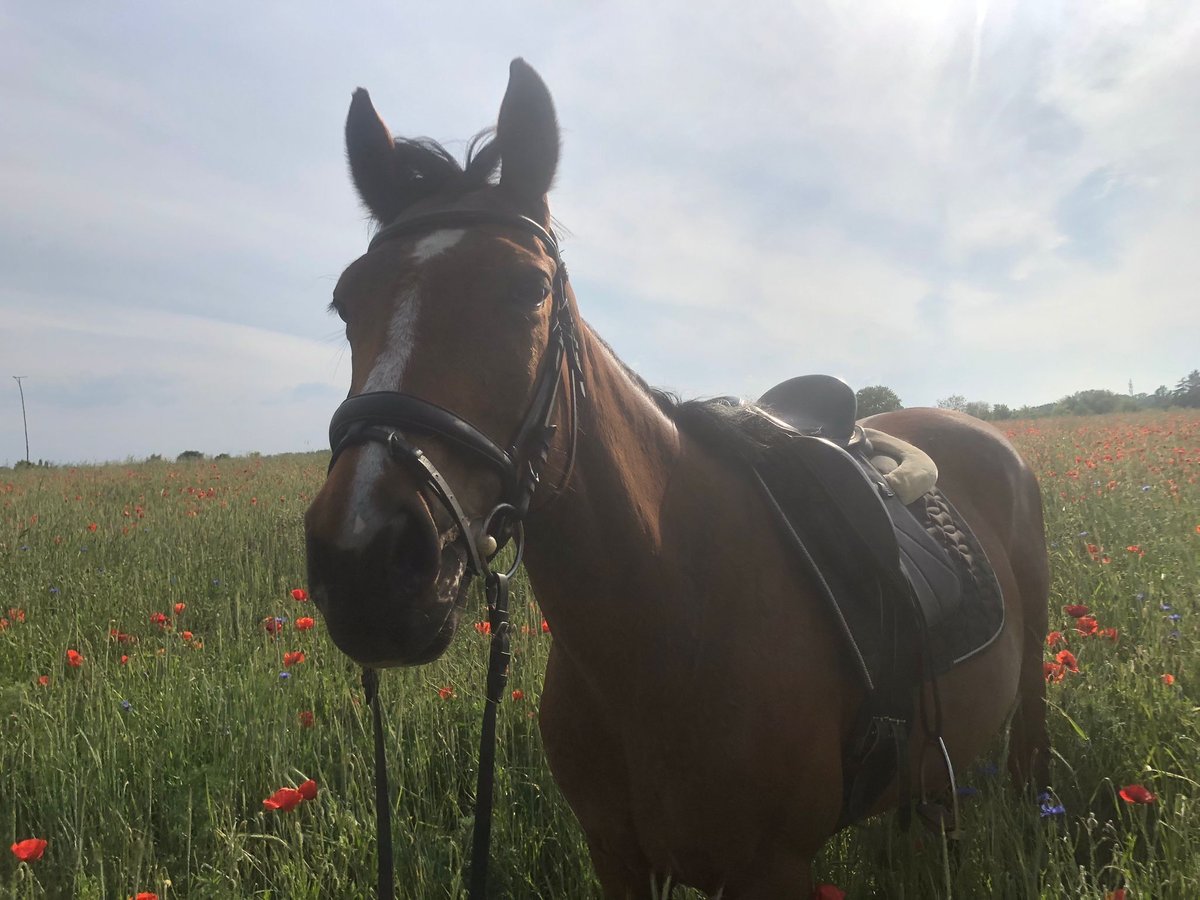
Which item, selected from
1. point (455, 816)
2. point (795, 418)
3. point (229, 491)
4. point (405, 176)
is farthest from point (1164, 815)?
point (229, 491)

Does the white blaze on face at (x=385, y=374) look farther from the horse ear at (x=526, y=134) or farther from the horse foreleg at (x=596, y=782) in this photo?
the horse foreleg at (x=596, y=782)

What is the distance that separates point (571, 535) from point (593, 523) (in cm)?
6

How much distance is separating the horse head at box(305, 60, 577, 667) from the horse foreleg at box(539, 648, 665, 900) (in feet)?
2.24

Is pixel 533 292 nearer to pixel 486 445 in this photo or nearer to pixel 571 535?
pixel 486 445

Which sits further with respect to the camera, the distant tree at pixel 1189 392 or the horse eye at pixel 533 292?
the distant tree at pixel 1189 392

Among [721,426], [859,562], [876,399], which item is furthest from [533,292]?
[876,399]

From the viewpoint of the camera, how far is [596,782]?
5.31ft

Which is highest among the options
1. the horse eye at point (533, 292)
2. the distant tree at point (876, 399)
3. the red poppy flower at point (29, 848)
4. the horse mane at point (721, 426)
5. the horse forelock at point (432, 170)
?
the distant tree at point (876, 399)

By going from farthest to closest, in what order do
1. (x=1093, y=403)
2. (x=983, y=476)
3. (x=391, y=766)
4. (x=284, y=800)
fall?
1. (x=1093, y=403)
2. (x=983, y=476)
3. (x=391, y=766)
4. (x=284, y=800)

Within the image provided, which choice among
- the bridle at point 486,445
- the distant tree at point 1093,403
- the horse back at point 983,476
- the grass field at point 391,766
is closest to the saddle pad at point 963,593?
the horse back at point 983,476

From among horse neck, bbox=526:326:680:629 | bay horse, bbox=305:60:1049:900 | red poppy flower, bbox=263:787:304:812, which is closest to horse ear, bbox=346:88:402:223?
bay horse, bbox=305:60:1049:900

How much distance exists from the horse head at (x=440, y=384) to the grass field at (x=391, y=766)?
47.0 inches

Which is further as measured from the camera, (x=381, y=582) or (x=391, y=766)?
(x=391, y=766)

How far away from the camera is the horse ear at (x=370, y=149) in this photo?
1.58 metres
